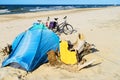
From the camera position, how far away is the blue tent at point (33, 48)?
11.3 metres

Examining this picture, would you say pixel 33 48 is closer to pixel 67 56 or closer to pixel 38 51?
pixel 38 51

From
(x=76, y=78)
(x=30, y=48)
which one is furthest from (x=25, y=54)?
(x=76, y=78)

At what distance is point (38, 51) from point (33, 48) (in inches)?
10.2

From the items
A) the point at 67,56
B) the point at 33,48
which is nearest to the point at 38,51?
the point at 33,48

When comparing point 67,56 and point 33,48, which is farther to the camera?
point 67,56

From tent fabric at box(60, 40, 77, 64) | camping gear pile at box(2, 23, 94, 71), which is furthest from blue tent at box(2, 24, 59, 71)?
tent fabric at box(60, 40, 77, 64)

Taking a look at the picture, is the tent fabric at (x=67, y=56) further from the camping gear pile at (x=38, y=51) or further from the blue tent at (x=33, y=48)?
the blue tent at (x=33, y=48)

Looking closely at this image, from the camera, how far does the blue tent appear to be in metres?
11.3

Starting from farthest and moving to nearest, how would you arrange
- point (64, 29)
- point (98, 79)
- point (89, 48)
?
point (64, 29) → point (89, 48) → point (98, 79)

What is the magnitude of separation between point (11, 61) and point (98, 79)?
3.88 m

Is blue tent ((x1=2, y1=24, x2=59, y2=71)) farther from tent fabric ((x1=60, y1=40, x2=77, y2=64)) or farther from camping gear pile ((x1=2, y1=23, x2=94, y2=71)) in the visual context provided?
tent fabric ((x1=60, y1=40, x2=77, y2=64))

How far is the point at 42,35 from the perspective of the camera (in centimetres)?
1230

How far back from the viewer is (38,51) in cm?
1162

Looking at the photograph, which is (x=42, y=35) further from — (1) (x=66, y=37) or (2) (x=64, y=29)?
(2) (x=64, y=29)
